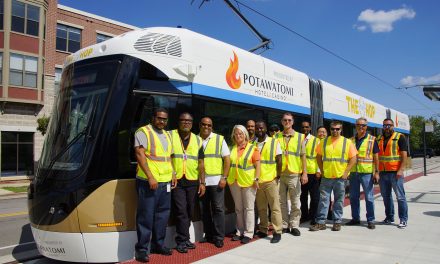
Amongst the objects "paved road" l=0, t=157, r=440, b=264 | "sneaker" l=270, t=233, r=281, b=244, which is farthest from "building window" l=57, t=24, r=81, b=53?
"sneaker" l=270, t=233, r=281, b=244

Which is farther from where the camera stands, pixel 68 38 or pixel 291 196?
pixel 68 38

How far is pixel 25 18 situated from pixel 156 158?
70.2 ft

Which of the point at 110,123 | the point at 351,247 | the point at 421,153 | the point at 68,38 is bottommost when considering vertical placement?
the point at 351,247

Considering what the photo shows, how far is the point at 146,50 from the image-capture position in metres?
5.42

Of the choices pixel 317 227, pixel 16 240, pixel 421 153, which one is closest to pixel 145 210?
pixel 317 227

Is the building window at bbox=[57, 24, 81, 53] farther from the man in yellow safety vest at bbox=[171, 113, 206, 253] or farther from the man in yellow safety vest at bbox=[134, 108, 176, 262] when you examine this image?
the man in yellow safety vest at bbox=[134, 108, 176, 262]

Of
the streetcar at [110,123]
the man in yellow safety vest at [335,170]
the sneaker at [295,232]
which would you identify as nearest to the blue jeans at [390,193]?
the man in yellow safety vest at [335,170]

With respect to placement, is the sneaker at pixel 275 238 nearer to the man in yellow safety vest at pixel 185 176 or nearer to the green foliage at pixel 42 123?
the man in yellow safety vest at pixel 185 176

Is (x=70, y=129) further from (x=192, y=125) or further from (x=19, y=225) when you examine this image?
(x=19, y=225)

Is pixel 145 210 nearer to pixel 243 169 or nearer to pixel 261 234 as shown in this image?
pixel 243 169

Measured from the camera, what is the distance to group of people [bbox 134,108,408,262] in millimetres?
5152

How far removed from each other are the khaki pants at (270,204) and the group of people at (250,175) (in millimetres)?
16

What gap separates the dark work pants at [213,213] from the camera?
232 inches

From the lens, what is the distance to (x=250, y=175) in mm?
6148
